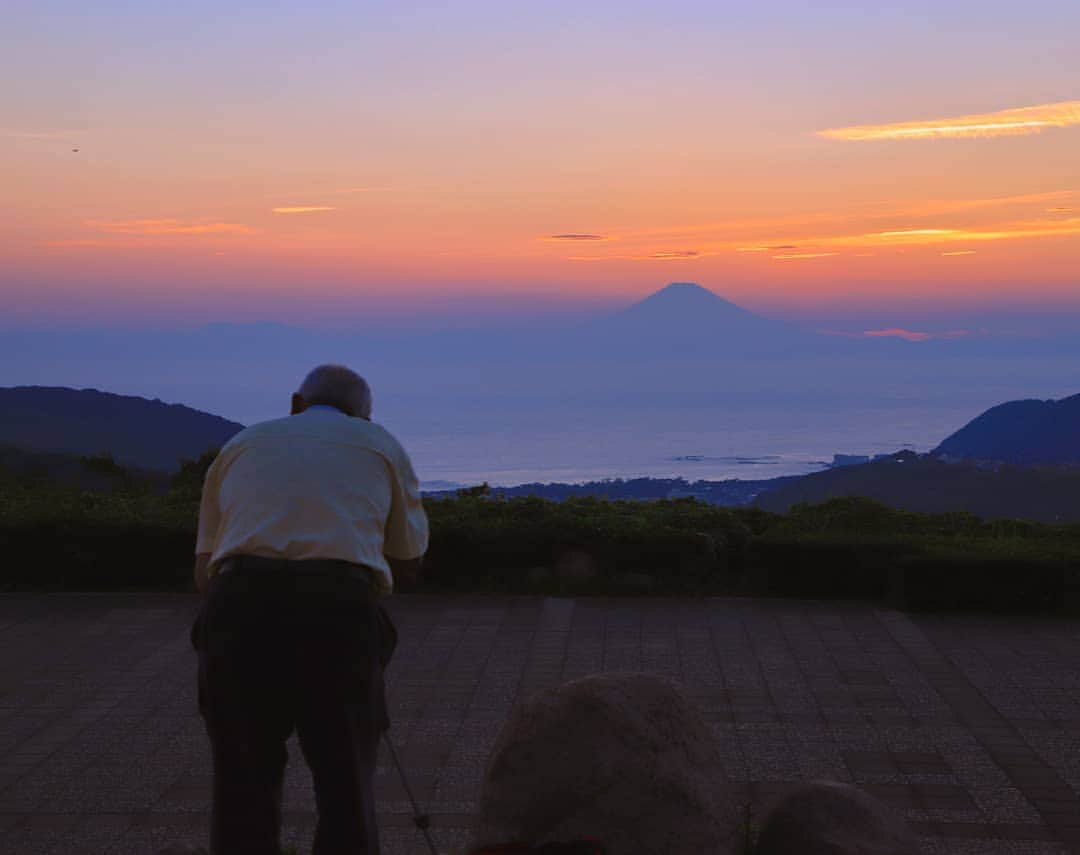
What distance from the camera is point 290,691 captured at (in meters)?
4.00

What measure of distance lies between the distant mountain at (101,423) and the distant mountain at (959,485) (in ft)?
75.7

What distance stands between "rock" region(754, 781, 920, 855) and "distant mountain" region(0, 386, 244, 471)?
37.6m

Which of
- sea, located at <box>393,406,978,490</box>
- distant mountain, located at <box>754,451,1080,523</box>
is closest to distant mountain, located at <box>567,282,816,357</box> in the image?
sea, located at <box>393,406,978,490</box>

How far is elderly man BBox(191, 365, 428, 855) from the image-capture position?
3963mm

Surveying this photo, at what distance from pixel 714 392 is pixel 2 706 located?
3622 inches

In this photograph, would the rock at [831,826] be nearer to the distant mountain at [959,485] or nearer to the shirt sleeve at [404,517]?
the shirt sleeve at [404,517]

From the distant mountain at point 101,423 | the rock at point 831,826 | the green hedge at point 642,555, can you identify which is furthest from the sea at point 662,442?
the rock at point 831,826

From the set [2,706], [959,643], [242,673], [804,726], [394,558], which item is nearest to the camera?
[242,673]

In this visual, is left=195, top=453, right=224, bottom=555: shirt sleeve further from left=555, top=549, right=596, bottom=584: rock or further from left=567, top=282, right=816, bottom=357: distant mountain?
left=567, top=282, right=816, bottom=357: distant mountain

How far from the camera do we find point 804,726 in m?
7.34

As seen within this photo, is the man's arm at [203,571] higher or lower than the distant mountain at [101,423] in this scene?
higher

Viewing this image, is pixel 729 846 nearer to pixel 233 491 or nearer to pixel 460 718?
pixel 233 491

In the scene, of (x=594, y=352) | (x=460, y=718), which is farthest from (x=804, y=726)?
(x=594, y=352)

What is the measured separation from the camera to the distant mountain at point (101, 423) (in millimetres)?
45094
